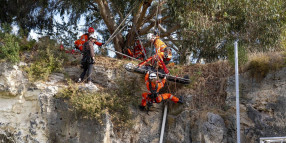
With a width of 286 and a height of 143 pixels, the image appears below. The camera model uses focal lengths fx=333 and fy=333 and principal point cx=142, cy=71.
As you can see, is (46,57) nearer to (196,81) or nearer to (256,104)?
(196,81)

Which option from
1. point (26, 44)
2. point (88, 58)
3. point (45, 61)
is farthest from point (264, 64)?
point (26, 44)

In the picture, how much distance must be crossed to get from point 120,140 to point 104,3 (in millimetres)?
5682

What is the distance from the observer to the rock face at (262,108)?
8461 mm

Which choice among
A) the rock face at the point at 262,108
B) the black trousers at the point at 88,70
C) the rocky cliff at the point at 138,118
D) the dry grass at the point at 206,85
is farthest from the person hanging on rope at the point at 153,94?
the black trousers at the point at 88,70

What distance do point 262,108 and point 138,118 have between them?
3447mm

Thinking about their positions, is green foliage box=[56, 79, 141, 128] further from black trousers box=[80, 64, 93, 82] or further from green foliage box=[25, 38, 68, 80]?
green foliage box=[25, 38, 68, 80]

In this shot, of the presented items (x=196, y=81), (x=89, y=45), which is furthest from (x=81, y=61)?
(x=196, y=81)

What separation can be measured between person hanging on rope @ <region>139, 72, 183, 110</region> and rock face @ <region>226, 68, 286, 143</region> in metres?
1.68

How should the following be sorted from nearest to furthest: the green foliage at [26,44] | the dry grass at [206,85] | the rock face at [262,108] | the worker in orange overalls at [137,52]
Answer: the rock face at [262,108], the dry grass at [206,85], the green foliage at [26,44], the worker in orange overalls at [137,52]

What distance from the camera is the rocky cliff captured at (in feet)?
28.5

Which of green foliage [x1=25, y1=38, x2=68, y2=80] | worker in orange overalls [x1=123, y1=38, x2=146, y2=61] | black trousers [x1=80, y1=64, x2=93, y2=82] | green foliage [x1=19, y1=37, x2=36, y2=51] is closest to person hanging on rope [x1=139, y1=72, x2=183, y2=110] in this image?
black trousers [x1=80, y1=64, x2=93, y2=82]

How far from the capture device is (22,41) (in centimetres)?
1105

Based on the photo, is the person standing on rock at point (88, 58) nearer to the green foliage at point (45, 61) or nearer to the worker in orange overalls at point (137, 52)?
the green foliage at point (45, 61)

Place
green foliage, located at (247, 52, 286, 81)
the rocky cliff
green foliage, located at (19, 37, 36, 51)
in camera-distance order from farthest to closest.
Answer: green foliage, located at (19, 37, 36, 51)
green foliage, located at (247, 52, 286, 81)
the rocky cliff
